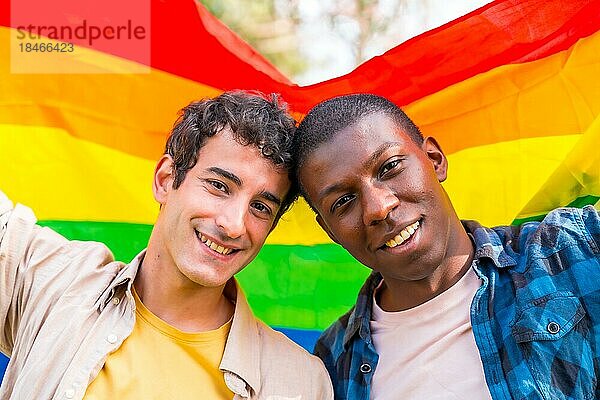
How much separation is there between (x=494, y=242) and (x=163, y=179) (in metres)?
1.11

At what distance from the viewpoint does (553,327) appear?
6.81ft

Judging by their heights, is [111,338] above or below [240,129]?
below

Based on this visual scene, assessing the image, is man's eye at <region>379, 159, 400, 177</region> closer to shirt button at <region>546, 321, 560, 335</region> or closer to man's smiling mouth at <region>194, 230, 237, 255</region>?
man's smiling mouth at <region>194, 230, 237, 255</region>

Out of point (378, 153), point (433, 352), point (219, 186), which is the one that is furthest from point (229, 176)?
point (433, 352)

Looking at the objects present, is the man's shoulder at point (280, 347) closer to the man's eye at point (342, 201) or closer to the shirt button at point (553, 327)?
the man's eye at point (342, 201)

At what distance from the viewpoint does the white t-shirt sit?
2186 mm

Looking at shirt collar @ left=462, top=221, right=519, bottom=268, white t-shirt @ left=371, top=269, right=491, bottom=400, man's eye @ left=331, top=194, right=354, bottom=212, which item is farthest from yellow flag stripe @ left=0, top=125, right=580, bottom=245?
man's eye @ left=331, top=194, right=354, bottom=212

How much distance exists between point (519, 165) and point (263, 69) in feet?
3.56

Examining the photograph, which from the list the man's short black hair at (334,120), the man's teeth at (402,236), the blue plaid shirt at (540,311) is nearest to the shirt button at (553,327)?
the blue plaid shirt at (540,311)

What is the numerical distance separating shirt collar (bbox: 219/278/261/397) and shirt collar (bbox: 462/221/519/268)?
753 mm

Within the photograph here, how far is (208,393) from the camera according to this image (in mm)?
2215

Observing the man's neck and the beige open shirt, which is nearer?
the beige open shirt

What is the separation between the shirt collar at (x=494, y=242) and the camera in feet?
7.54

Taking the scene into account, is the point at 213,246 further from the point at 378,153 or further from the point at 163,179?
the point at 378,153
